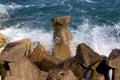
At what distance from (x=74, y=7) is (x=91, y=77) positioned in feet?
39.4

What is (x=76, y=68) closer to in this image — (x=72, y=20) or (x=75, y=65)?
(x=75, y=65)

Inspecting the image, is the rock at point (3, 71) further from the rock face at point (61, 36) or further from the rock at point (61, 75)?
the rock face at point (61, 36)

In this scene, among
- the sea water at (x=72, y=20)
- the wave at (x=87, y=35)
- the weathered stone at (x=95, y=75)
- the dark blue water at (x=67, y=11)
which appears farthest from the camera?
the dark blue water at (x=67, y=11)

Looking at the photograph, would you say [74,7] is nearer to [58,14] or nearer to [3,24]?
[58,14]

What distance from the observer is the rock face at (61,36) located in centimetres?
1076

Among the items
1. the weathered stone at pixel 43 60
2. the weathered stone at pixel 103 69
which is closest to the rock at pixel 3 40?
the weathered stone at pixel 43 60

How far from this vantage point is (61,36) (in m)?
11.1

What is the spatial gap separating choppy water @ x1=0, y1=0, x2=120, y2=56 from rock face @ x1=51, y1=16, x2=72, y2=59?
2.28 ft

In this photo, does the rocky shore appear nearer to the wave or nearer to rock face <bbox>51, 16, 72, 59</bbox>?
rock face <bbox>51, 16, 72, 59</bbox>

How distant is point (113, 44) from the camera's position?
44.4 ft

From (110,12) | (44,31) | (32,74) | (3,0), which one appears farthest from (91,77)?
(3,0)

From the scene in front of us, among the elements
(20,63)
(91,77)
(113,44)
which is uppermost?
(20,63)

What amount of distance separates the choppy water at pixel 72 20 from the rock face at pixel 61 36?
696 millimetres

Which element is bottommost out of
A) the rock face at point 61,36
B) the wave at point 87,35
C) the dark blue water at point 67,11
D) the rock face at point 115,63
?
the wave at point 87,35
